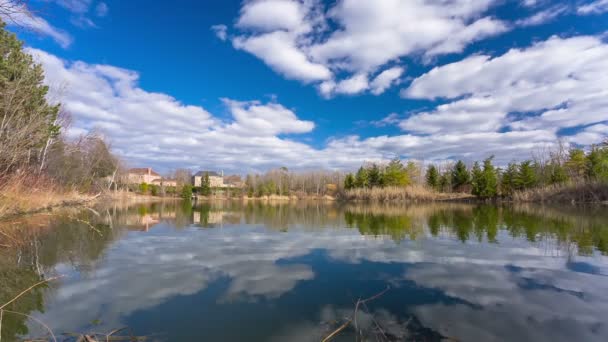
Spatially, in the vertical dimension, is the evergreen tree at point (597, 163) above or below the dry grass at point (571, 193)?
above

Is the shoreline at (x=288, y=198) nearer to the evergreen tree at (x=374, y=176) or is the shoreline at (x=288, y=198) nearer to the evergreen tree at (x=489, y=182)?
the evergreen tree at (x=489, y=182)

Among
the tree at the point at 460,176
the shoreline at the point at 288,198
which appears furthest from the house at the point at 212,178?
the tree at the point at 460,176

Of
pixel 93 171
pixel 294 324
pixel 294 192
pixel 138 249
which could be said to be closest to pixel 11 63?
pixel 138 249

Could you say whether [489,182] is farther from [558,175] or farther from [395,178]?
[395,178]

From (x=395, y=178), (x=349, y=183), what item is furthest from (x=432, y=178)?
(x=349, y=183)

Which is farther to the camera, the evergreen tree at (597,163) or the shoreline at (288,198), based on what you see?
the evergreen tree at (597,163)

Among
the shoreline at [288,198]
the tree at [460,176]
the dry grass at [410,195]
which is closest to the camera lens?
the shoreline at [288,198]

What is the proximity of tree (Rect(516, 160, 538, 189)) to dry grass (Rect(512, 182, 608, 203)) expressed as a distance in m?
3.66

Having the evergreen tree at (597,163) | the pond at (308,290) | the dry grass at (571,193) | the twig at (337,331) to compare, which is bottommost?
the pond at (308,290)

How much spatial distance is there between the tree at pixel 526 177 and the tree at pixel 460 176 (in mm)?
7208

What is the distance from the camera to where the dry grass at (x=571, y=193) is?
3044 centimetres

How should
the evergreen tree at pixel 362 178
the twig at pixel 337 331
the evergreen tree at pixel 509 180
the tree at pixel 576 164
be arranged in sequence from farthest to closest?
the evergreen tree at pixel 362 178
the evergreen tree at pixel 509 180
the tree at pixel 576 164
the twig at pixel 337 331

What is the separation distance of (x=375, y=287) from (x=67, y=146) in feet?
108

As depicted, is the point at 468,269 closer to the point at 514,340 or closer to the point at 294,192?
the point at 514,340
